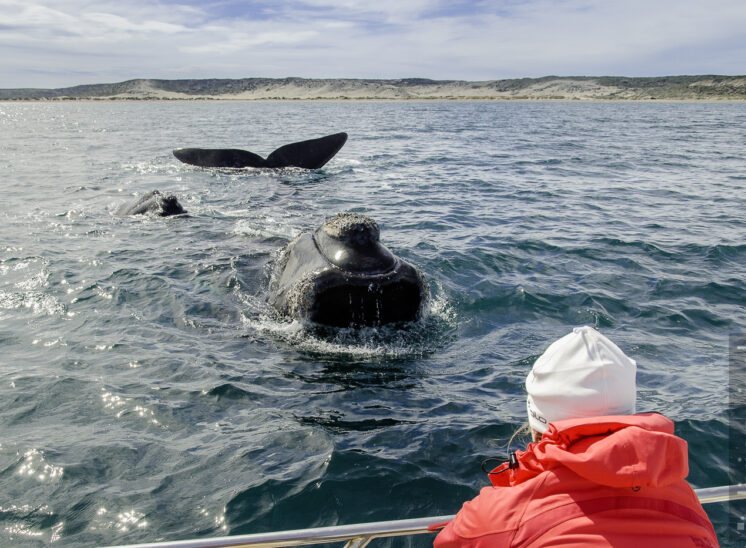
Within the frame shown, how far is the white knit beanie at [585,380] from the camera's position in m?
2.58

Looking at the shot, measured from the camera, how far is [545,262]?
34.6 ft

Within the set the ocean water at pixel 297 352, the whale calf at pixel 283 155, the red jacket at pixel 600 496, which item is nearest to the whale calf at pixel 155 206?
the ocean water at pixel 297 352

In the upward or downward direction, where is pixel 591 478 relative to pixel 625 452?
downward

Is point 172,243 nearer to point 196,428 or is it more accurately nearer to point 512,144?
point 196,428

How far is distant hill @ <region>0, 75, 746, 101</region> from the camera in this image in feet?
436

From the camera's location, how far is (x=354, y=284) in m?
6.10

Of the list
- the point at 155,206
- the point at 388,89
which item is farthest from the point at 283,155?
the point at 388,89

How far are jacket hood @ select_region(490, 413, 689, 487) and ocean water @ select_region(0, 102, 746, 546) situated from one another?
211 cm

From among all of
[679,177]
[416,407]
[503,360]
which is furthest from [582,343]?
[679,177]

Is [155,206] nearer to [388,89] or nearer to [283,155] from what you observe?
[283,155]

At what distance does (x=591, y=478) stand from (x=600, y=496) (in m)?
0.13

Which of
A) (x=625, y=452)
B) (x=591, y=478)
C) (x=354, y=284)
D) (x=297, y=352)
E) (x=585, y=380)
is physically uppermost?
(x=585, y=380)

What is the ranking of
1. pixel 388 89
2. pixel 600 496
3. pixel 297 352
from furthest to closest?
1. pixel 388 89
2. pixel 297 352
3. pixel 600 496

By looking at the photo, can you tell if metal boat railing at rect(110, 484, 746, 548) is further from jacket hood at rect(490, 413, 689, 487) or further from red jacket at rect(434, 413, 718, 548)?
jacket hood at rect(490, 413, 689, 487)
